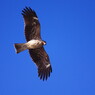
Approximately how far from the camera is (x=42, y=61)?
13273mm

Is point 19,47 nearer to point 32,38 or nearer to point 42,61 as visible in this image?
point 32,38

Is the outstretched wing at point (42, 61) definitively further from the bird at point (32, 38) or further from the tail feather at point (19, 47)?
the tail feather at point (19, 47)

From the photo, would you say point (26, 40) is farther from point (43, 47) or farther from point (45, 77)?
point (45, 77)

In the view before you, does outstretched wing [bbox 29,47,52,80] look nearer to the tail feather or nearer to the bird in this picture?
the bird

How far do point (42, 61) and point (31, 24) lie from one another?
75.9 inches

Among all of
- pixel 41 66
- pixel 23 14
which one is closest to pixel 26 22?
pixel 23 14

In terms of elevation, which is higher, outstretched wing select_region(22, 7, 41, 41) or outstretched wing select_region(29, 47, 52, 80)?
outstretched wing select_region(22, 7, 41, 41)

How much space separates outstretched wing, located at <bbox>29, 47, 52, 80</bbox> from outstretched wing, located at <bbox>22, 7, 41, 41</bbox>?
812 mm

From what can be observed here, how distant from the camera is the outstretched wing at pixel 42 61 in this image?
42.4ft

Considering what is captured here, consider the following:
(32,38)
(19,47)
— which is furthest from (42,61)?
(19,47)

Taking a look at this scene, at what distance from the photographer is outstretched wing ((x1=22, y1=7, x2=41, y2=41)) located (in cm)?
1209

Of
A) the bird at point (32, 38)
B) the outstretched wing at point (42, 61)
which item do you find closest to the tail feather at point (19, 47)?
the bird at point (32, 38)

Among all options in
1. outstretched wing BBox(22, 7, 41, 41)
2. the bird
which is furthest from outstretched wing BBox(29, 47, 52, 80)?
outstretched wing BBox(22, 7, 41, 41)

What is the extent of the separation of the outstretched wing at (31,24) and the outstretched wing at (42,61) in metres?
0.81
